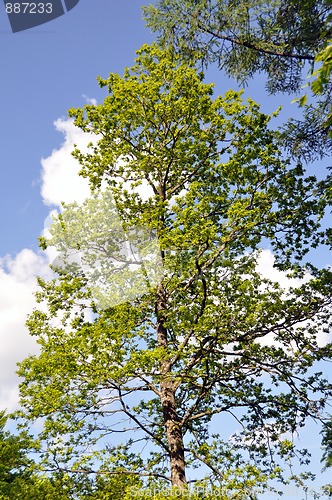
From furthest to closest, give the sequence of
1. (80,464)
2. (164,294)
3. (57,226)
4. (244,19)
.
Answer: (57,226)
(164,294)
(244,19)
(80,464)

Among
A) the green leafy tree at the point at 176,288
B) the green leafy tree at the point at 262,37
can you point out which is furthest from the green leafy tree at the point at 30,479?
the green leafy tree at the point at 262,37

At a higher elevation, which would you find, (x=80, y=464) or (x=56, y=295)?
(x=56, y=295)

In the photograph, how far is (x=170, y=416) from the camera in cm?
1152

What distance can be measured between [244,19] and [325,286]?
6604 mm

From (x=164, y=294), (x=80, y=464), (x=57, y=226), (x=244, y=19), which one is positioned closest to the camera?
(x=80, y=464)

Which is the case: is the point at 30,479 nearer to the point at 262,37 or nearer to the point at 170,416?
the point at 170,416

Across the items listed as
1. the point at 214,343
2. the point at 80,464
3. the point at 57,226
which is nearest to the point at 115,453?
the point at 80,464

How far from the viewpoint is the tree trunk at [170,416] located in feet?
35.9

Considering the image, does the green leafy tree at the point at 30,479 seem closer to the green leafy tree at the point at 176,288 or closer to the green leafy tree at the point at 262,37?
the green leafy tree at the point at 176,288

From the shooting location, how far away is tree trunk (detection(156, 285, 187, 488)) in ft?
35.9

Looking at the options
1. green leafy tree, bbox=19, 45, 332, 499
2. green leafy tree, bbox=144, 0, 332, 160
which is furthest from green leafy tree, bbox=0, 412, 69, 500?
green leafy tree, bbox=144, 0, 332, 160

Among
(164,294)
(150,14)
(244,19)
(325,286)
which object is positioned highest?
(150,14)

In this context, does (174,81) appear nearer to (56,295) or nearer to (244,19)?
(244,19)

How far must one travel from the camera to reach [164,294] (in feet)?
41.3
